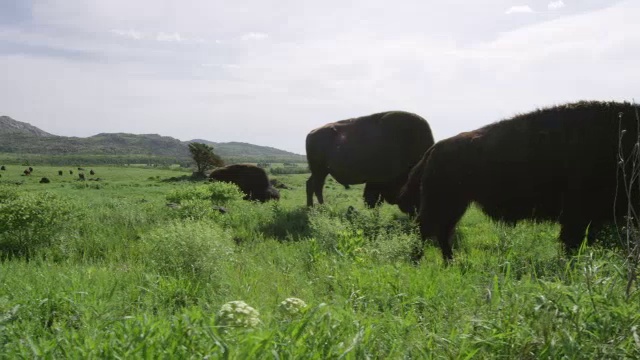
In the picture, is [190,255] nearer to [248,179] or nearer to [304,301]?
[304,301]

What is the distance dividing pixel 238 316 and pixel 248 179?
53.6 feet

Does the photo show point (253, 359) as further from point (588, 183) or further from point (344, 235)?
point (588, 183)

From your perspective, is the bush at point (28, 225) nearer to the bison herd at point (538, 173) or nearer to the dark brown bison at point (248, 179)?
the bison herd at point (538, 173)

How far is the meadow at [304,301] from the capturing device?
2432 mm

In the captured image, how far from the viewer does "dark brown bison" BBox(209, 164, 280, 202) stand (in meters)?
18.7

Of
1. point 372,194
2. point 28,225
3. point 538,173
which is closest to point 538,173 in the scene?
point 538,173

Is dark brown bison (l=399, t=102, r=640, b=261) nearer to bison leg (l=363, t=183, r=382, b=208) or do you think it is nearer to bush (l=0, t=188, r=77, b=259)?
bush (l=0, t=188, r=77, b=259)

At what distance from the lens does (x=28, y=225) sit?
23.5ft

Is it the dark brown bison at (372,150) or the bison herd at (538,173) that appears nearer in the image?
the bison herd at (538,173)

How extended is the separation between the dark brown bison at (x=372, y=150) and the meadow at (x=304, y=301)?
15.1 ft

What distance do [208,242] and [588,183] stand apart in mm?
4636

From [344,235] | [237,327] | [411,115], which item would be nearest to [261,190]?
[411,115]

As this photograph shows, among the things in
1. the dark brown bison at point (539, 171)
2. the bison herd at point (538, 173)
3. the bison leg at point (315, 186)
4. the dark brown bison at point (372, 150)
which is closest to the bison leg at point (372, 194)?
the dark brown bison at point (372, 150)

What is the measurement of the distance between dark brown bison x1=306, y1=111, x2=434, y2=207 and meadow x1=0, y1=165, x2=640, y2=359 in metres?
4.59
